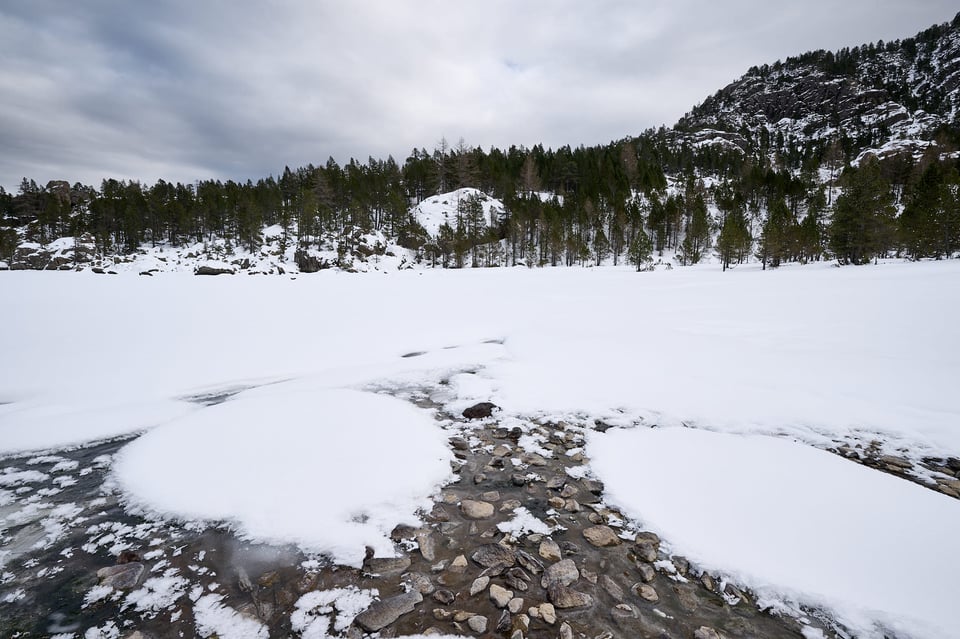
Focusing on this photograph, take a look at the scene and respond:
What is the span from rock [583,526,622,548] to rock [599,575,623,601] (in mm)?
351

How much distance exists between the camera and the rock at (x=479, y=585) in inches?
101

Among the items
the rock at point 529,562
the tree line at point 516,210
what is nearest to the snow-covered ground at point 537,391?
the rock at point 529,562

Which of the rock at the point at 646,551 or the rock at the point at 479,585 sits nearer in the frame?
the rock at the point at 479,585

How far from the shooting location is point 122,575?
2.69m

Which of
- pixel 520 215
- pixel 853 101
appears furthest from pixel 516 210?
pixel 853 101

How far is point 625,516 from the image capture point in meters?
3.34

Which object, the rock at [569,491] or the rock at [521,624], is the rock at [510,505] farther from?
the rock at [521,624]

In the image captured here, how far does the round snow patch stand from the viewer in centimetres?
317

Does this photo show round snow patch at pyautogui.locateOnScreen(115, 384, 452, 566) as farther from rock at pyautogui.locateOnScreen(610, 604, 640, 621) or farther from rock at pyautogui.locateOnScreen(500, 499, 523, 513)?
rock at pyautogui.locateOnScreen(610, 604, 640, 621)

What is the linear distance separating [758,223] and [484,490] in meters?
89.7

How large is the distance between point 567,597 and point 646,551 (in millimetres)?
837

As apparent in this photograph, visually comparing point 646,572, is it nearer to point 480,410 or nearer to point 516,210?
point 480,410

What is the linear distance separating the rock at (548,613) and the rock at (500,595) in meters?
0.21

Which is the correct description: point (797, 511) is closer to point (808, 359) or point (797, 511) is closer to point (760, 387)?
point (760, 387)
